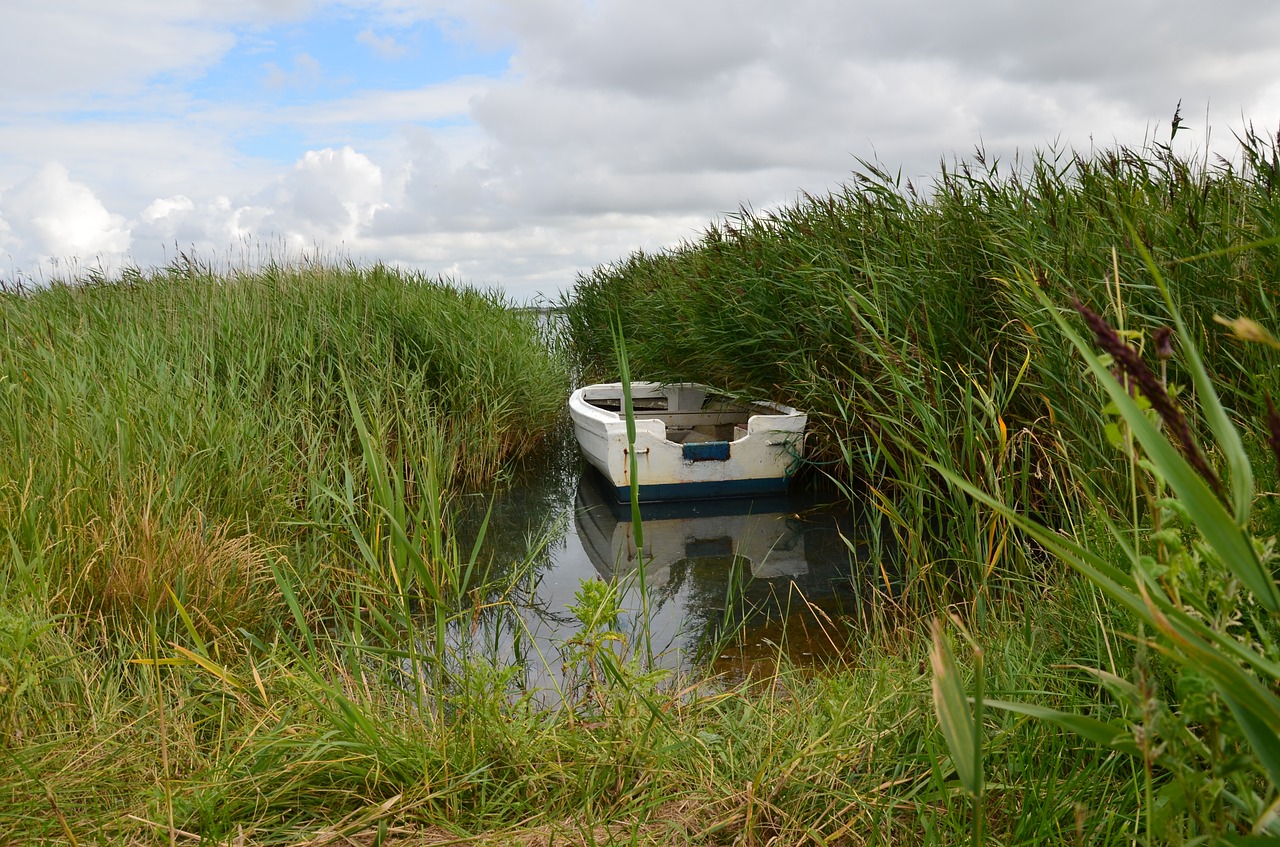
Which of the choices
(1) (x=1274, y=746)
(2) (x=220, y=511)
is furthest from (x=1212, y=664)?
(2) (x=220, y=511)

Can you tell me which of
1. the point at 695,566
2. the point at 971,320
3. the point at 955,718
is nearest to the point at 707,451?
the point at 695,566

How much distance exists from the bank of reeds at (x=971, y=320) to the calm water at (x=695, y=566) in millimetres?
512

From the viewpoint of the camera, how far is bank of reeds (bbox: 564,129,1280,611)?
2.98m

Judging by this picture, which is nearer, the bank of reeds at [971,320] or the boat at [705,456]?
the bank of reeds at [971,320]

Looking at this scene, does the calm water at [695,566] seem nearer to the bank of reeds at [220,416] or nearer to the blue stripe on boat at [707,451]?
the blue stripe on boat at [707,451]

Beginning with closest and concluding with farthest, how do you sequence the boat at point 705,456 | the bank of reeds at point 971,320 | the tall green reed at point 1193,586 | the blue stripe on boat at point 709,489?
the tall green reed at point 1193,586, the bank of reeds at point 971,320, the boat at point 705,456, the blue stripe on boat at point 709,489

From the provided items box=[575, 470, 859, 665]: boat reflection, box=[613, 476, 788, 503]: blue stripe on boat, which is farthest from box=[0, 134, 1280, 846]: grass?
box=[613, 476, 788, 503]: blue stripe on boat

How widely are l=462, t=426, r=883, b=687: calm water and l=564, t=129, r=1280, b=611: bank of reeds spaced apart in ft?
1.68

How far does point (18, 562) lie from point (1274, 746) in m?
2.91

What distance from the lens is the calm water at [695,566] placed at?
13.2 ft

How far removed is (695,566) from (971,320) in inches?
84.5

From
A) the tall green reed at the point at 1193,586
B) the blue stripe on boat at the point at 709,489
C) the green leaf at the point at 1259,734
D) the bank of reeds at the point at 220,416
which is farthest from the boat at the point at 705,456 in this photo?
the green leaf at the point at 1259,734

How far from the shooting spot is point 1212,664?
0.67 metres

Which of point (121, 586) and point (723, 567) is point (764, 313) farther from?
point (121, 586)
